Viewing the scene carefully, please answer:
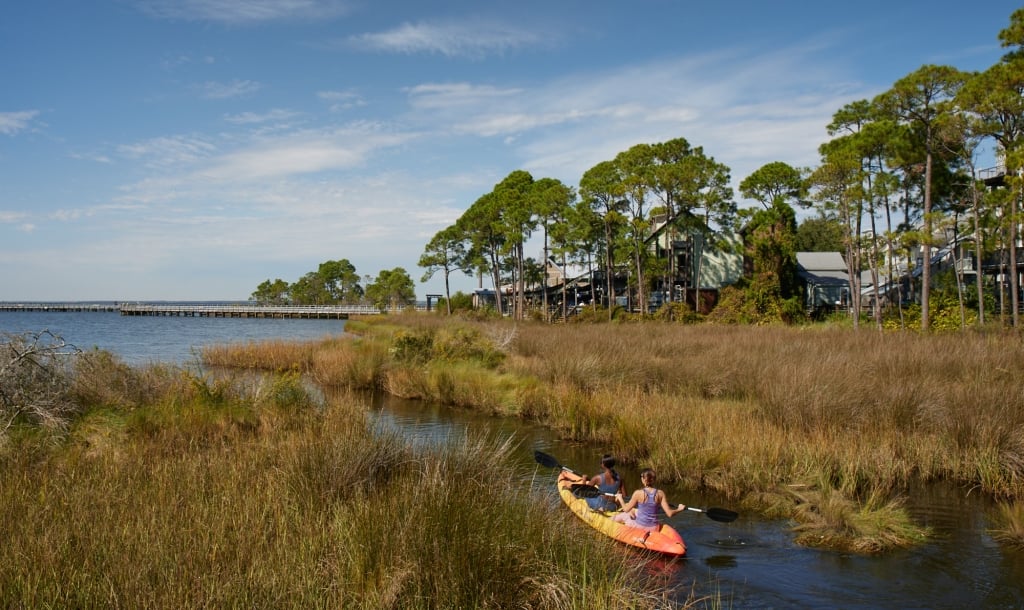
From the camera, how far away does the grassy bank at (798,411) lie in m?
9.66

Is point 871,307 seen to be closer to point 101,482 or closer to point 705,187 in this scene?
point 705,187

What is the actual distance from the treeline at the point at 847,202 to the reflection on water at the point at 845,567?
54.4 feet

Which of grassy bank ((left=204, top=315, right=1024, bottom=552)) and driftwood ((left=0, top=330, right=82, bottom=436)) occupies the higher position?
driftwood ((left=0, top=330, right=82, bottom=436))

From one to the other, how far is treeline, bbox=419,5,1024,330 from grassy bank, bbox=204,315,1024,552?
10.6 meters

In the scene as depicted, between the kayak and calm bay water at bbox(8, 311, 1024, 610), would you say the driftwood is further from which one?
the kayak

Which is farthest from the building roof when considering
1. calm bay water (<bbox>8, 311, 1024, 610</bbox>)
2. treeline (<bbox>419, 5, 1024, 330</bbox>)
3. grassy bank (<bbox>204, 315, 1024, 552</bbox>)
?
calm bay water (<bbox>8, 311, 1024, 610</bbox>)

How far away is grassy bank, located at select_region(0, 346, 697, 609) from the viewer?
4.49 m

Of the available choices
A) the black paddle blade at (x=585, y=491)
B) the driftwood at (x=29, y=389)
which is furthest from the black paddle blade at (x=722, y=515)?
the driftwood at (x=29, y=389)

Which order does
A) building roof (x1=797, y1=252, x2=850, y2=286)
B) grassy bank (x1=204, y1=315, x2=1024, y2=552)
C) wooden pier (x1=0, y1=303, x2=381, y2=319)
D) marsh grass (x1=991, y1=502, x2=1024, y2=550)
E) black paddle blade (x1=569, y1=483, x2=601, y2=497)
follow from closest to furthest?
marsh grass (x1=991, y1=502, x2=1024, y2=550) < black paddle blade (x1=569, y1=483, x2=601, y2=497) < grassy bank (x1=204, y1=315, x2=1024, y2=552) < building roof (x1=797, y1=252, x2=850, y2=286) < wooden pier (x1=0, y1=303, x2=381, y2=319)

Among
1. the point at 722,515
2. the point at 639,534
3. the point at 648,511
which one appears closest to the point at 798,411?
the point at 722,515

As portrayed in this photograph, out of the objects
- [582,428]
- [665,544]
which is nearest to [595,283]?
[582,428]

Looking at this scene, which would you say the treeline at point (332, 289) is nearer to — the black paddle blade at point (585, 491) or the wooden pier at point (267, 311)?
the wooden pier at point (267, 311)

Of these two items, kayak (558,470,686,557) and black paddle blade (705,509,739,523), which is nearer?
kayak (558,470,686,557)

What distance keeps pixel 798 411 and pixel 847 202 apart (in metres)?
27.6
